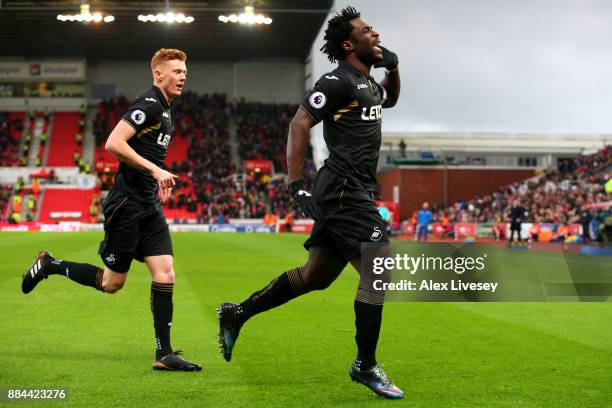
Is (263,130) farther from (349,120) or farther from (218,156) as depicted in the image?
(349,120)

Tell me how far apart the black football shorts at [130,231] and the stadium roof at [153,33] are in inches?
1564

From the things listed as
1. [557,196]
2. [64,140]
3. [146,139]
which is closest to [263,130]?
[64,140]

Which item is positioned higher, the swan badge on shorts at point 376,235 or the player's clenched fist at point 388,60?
the player's clenched fist at point 388,60

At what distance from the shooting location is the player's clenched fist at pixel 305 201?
529 cm

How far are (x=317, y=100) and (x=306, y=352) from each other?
2.56 m

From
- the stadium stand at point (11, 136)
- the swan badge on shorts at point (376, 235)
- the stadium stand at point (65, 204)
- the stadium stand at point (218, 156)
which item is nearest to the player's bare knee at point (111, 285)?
the swan badge on shorts at point (376, 235)

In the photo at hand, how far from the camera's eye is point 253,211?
173ft

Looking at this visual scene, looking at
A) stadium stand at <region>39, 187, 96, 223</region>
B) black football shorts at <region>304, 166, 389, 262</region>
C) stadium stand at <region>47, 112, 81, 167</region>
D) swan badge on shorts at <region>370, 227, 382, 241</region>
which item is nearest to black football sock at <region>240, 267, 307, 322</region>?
black football shorts at <region>304, 166, 389, 262</region>

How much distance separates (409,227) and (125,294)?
3778cm

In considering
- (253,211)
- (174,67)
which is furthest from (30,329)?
(253,211)

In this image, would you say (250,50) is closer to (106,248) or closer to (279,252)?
(279,252)

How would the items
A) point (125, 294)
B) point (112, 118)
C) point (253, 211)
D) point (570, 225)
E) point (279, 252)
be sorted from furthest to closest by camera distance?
point (112, 118) < point (253, 211) < point (570, 225) < point (279, 252) < point (125, 294)

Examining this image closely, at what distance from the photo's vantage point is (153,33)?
56.8 metres

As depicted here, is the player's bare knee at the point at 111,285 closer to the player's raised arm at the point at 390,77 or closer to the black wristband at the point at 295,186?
the black wristband at the point at 295,186
